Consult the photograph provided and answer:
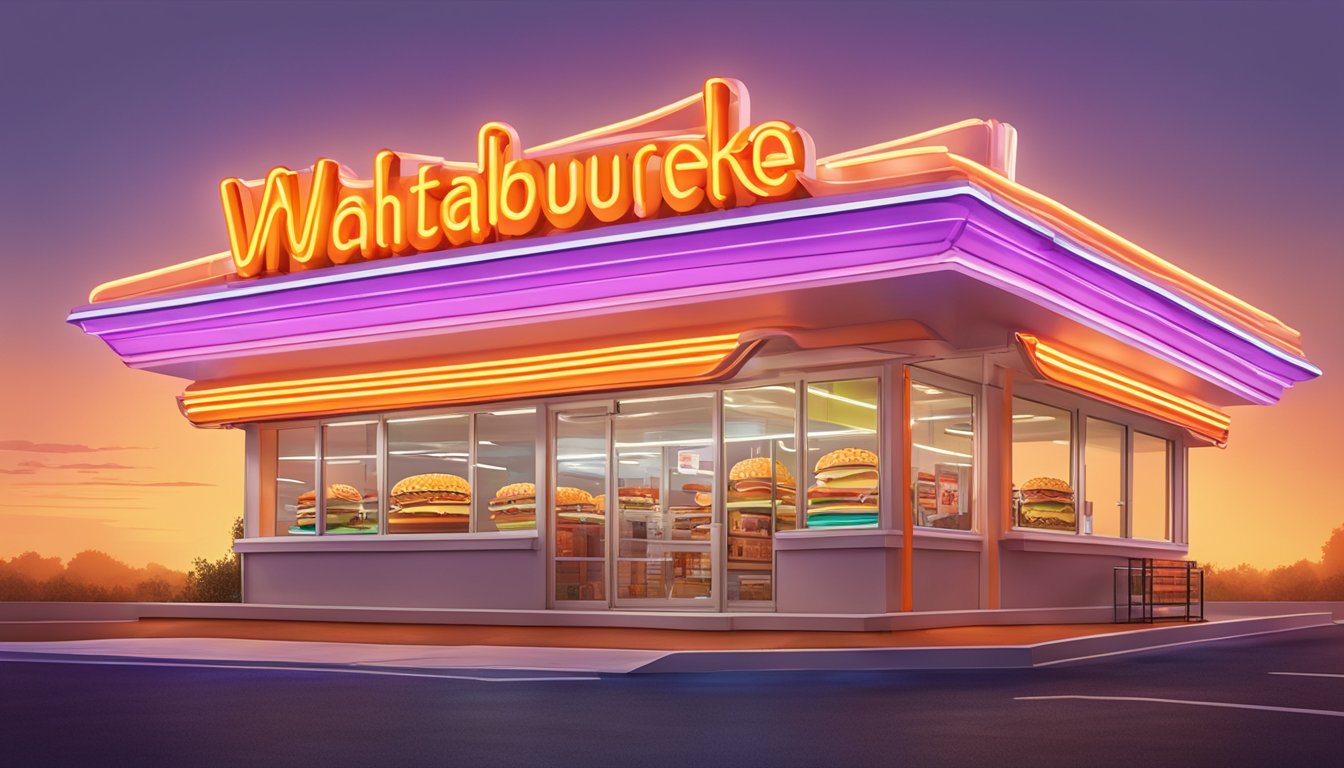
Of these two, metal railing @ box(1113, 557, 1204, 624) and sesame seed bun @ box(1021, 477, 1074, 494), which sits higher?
sesame seed bun @ box(1021, 477, 1074, 494)

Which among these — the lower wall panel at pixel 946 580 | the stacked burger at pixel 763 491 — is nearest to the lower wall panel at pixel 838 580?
the lower wall panel at pixel 946 580

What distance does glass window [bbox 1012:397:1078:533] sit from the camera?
19.3 meters

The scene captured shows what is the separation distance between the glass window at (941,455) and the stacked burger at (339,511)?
316 inches

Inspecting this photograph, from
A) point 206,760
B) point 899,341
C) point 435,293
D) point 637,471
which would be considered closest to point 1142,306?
point 899,341

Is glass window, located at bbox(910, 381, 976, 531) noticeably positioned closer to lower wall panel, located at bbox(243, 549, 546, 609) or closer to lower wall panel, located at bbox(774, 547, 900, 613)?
lower wall panel, located at bbox(774, 547, 900, 613)

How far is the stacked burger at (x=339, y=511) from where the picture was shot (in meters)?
21.1

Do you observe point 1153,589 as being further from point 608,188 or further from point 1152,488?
point 608,188

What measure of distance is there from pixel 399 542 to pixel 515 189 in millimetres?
5687

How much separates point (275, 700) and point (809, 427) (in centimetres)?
866

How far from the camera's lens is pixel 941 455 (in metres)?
17.8

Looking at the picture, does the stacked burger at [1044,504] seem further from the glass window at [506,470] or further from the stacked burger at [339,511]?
the stacked burger at [339,511]

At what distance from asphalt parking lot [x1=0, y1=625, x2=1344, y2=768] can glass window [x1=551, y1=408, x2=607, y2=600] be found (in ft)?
21.8

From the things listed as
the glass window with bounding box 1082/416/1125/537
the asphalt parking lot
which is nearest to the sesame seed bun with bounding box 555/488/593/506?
the asphalt parking lot

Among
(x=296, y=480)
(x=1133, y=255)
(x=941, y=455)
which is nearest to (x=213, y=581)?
(x=296, y=480)
